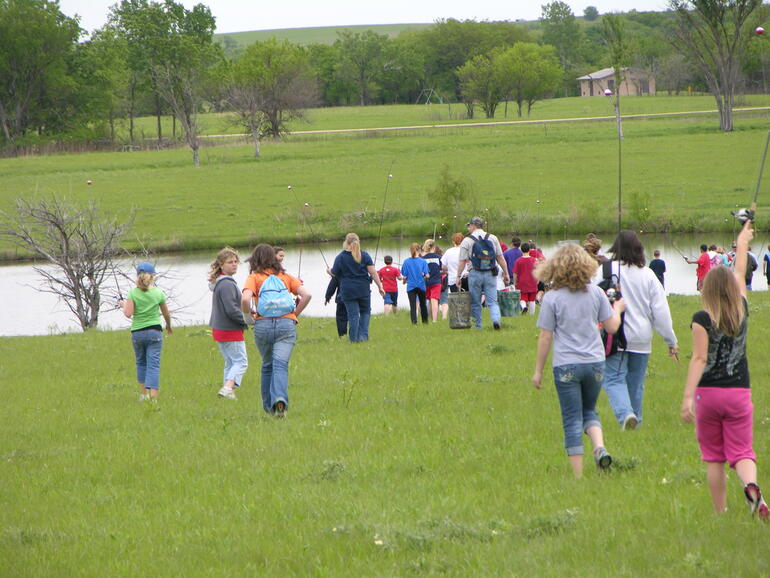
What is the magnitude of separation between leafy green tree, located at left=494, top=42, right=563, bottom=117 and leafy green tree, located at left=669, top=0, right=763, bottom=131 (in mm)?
33665

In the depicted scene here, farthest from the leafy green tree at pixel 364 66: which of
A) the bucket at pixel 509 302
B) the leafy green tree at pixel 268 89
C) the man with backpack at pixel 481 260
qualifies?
the man with backpack at pixel 481 260

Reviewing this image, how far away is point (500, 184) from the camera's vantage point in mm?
52375

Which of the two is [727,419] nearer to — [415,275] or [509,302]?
[415,275]

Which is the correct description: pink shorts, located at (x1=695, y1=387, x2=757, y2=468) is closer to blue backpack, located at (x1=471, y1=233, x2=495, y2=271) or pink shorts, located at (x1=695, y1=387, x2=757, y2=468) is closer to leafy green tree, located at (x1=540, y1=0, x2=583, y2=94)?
blue backpack, located at (x1=471, y1=233, x2=495, y2=271)

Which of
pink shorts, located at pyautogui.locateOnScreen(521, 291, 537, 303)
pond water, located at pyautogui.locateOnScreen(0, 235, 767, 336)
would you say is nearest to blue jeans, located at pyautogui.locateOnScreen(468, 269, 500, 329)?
pink shorts, located at pyautogui.locateOnScreen(521, 291, 537, 303)

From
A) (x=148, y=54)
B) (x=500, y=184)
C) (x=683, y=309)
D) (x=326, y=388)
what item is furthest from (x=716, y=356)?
(x=148, y=54)

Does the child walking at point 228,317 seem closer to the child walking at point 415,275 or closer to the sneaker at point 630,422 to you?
the sneaker at point 630,422

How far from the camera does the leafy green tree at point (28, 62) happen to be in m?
86.4

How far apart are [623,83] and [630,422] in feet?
422

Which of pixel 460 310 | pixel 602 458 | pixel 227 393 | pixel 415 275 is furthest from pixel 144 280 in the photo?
pixel 415 275

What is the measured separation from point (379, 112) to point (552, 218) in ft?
213

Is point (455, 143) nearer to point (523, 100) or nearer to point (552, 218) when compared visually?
point (552, 218)

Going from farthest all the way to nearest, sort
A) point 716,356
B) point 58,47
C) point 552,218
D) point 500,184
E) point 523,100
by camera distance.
→ point 523,100 → point 58,47 → point 500,184 → point 552,218 → point 716,356

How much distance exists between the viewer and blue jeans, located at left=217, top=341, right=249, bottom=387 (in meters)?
11.3
